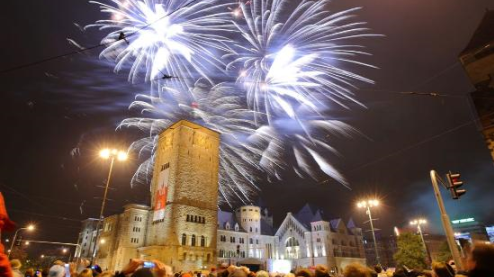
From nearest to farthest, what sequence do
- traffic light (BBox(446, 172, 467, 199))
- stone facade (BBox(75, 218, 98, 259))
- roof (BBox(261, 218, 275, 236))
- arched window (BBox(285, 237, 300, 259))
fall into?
traffic light (BBox(446, 172, 467, 199)) < arched window (BBox(285, 237, 300, 259)) < roof (BBox(261, 218, 275, 236)) < stone facade (BBox(75, 218, 98, 259))

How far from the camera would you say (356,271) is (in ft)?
13.9

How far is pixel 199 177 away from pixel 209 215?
7470 millimetres

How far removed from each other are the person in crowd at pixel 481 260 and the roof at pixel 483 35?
2638 centimetres

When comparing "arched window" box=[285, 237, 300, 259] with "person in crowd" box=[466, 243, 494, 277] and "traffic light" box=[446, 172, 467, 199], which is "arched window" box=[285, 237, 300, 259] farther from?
"person in crowd" box=[466, 243, 494, 277]

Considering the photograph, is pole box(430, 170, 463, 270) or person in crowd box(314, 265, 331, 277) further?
pole box(430, 170, 463, 270)

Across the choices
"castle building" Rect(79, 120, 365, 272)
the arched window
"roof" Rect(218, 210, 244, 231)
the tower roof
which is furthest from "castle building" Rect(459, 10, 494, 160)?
"roof" Rect(218, 210, 244, 231)

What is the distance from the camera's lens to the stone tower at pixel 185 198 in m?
52.0

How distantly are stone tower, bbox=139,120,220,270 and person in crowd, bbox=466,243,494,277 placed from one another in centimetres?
5201

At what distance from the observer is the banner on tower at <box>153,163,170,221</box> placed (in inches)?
2202

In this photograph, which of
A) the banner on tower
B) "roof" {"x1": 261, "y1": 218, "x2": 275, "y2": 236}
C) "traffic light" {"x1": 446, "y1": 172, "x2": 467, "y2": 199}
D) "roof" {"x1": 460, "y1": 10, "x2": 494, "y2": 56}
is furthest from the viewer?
"roof" {"x1": 261, "y1": 218, "x2": 275, "y2": 236}

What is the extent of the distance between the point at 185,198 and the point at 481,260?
54.9 meters

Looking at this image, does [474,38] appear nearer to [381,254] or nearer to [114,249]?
[114,249]

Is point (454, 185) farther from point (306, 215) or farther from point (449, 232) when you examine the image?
point (306, 215)

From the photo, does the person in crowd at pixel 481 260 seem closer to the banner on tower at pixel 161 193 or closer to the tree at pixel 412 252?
the tree at pixel 412 252
